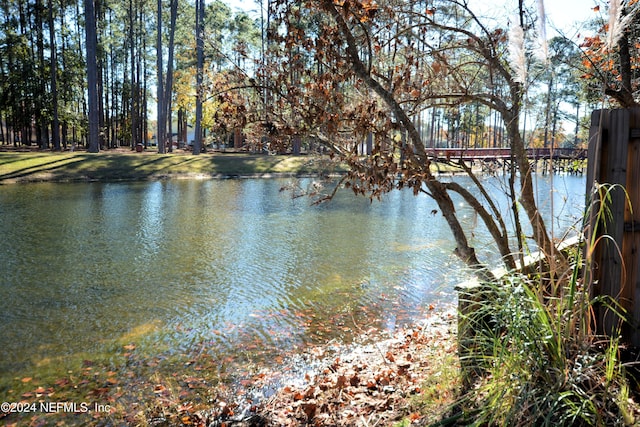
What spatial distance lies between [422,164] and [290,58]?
1.43m

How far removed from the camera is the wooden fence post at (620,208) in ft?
8.20

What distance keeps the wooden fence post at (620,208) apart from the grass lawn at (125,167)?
1462 cm

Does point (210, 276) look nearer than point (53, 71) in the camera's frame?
Yes

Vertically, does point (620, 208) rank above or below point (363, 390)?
above

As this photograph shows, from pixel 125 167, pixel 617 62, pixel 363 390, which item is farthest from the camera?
pixel 125 167

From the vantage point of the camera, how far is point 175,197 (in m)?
16.7

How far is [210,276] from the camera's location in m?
7.36

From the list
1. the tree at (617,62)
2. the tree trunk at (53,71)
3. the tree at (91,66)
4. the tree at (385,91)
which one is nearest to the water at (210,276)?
the tree at (385,91)

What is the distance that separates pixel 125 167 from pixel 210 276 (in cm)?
1899

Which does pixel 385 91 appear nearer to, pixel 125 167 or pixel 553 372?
pixel 553 372

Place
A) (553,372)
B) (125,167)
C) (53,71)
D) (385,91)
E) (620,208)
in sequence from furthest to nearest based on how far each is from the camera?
(53,71)
(125,167)
(385,91)
(620,208)
(553,372)

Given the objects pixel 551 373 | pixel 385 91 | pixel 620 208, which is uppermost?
pixel 385 91

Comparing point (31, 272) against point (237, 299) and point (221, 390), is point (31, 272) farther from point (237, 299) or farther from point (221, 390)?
point (221, 390)

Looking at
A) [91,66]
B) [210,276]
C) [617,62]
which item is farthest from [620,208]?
[91,66]
